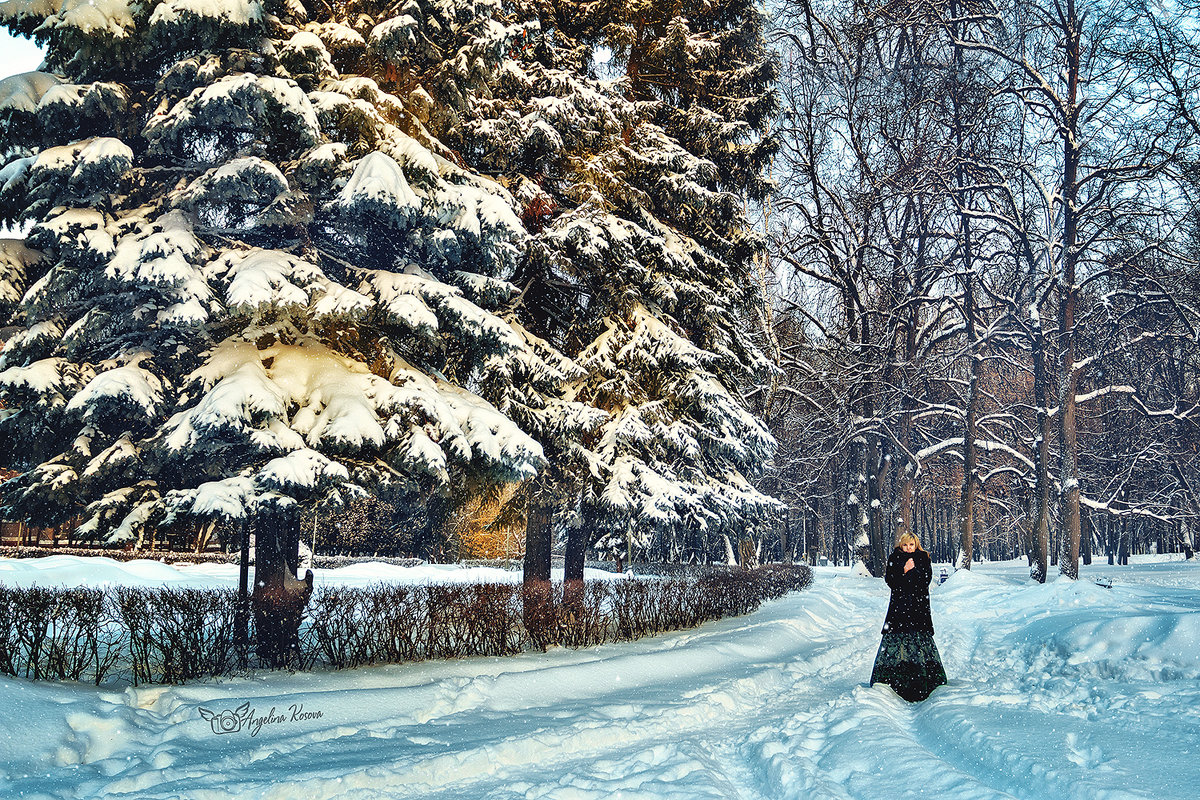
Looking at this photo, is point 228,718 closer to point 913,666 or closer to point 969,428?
point 913,666

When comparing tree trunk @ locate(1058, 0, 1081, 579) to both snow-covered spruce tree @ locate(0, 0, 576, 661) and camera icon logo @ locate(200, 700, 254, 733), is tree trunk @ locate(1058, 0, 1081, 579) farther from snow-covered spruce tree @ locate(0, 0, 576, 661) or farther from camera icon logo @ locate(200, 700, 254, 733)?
camera icon logo @ locate(200, 700, 254, 733)

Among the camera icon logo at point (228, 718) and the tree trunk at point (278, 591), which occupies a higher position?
the tree trunk at point (278, 591)

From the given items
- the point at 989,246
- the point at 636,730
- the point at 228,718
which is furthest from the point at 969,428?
the point at 228,718

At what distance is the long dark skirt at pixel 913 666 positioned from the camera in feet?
27.6

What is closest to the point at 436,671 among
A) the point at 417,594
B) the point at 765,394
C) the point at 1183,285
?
the point at 417,594

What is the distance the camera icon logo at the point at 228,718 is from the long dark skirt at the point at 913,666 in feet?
21.6

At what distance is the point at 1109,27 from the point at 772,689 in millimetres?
17326

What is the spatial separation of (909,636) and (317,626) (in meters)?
6.63

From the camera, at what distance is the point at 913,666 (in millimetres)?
8492

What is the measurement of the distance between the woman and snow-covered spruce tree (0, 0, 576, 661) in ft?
15.1

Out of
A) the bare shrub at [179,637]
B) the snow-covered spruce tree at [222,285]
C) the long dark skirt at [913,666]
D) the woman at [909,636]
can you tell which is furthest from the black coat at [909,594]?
the bare shrub at [179,637]

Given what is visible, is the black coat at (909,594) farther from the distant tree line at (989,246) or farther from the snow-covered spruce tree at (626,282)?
the distant tree line at (989,246)

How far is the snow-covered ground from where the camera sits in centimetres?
511

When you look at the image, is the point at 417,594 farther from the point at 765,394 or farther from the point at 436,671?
the point at 765,394
